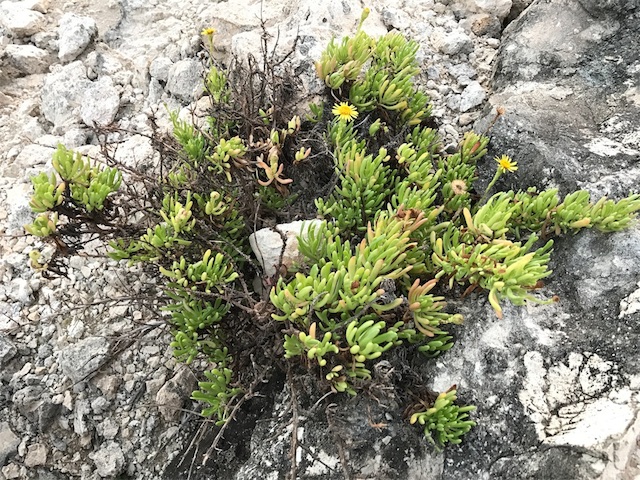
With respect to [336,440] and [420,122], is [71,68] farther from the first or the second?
[336,440]

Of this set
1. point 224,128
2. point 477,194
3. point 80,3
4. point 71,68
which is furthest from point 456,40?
point 80,3

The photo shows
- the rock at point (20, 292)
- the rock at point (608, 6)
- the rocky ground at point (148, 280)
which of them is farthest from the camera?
the rock at point (608, 6)

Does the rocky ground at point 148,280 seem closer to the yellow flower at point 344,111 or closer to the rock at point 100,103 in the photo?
the rock at point 100,103

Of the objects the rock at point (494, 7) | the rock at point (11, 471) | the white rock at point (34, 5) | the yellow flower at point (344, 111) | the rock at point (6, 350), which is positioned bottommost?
the rock at point (11, 471)

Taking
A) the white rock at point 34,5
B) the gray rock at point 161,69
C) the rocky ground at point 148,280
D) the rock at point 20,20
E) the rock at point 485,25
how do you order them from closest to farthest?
1. the rocky ground at point 148,280
2. the rock at point 485,25
3. the gray rock at point 161,69
4. the rock at point 20,20
5. the white rock at point 34,5

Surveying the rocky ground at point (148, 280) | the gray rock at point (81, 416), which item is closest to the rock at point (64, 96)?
the rocky ground at point (148, 280)

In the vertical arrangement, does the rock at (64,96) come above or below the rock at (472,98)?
below

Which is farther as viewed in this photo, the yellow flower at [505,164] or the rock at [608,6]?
the rock at [608,6]

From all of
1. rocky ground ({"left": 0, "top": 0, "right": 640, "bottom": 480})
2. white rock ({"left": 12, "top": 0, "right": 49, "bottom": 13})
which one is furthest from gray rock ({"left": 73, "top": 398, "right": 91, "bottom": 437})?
white rock ({"left": 12, "top": 0, "right": 49, "bottom": 13})
